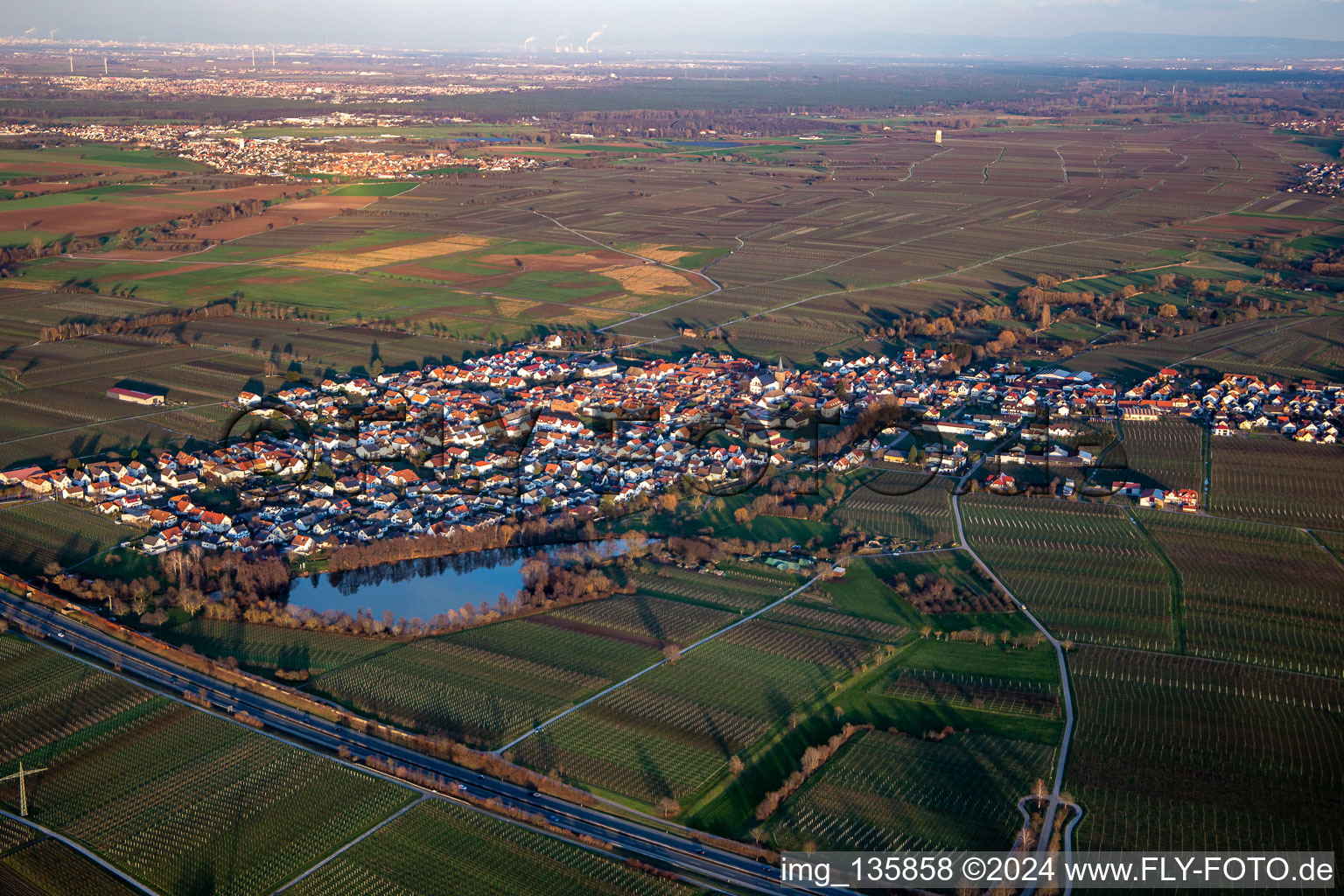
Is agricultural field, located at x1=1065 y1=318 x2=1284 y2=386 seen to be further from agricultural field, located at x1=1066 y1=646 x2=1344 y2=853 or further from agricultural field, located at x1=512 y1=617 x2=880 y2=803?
agricultural field, located at x1=512 y1=617 x2=880 y2=803

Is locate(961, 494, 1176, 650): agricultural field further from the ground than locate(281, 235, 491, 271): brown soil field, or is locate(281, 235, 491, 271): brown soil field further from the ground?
locate(281, 235, 491, 271): brown soil field

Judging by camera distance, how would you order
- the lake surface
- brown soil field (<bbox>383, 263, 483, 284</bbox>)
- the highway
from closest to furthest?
the highway, the lake surface, brown soil field (<bbox>383, 263, 483, 284</bbox>)

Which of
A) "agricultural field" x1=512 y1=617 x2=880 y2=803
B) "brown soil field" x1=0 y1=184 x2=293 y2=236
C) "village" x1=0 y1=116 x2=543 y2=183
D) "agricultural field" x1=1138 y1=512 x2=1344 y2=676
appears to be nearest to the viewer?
"agricultural field" x1=512 y1=617 x2=880 y2=803

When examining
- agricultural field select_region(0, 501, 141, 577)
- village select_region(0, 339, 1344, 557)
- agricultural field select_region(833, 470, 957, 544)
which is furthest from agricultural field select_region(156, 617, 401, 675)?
agricultural field select_region(833, 470, 957, 544)

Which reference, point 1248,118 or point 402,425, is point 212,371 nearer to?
point 402,425

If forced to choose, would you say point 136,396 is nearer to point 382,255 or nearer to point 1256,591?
point 382,255
